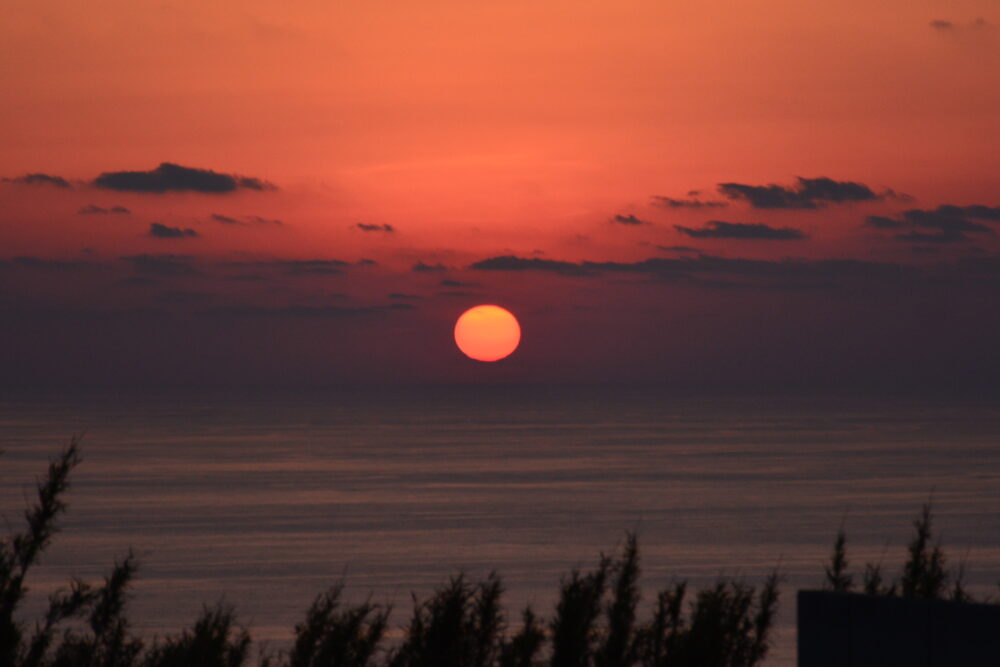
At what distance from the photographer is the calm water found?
8794cm

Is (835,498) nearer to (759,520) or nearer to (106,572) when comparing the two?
(759,520)

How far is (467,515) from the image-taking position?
114 meters

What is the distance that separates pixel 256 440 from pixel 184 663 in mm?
170135

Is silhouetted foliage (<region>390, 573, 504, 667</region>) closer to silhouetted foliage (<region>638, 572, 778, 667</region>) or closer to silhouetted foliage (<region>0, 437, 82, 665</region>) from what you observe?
silhouetted foliage (<region>638, 572, 778, 667</region>)

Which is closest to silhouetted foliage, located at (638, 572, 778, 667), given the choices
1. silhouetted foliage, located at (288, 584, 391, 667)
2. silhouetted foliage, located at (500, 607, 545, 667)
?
silhouetted foliage, located at (500, 607, 545, 667)

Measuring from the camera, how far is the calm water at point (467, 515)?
87938 mm

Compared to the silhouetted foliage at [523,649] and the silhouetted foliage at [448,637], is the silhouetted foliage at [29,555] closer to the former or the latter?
the silhouetted foliage at [448,637]

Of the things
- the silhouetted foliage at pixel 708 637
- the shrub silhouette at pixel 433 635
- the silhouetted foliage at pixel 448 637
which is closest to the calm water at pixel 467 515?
the silhouetted foliage at pixel 708 637

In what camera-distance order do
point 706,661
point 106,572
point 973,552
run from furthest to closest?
1. point 973,552
2. point 106,572
3. point 706,661

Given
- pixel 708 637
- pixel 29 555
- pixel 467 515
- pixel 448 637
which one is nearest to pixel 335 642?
pixel 448 637

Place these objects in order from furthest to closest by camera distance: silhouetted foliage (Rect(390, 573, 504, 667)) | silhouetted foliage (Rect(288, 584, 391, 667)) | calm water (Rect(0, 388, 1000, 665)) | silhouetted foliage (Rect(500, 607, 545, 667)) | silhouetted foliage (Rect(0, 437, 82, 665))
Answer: calm water (Rect(0, 388, 1000, 665)), silhouetted foliage (Rect(288, 584, 391, 667)), silhouetted foliage (Rect(500, 607, 545, 667)), silhouetted foliage (Rect(390, 573, 504, 667)), silhouetted foliage (Rect(0, 437, 82, 665))

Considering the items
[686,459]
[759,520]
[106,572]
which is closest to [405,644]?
[106,572]

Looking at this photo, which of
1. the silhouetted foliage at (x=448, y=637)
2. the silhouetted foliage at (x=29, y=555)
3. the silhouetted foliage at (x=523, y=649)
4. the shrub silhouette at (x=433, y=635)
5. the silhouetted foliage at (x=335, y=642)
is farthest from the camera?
the silhouetted foliage at (x=335, y=642)

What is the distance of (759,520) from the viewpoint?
4454 inches
